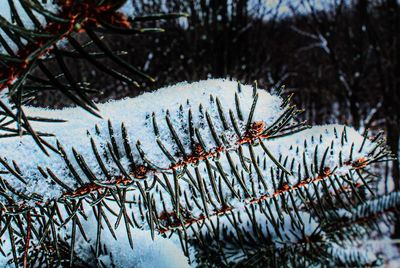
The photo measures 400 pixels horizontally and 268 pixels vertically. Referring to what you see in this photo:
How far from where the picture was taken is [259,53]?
15.1 ft

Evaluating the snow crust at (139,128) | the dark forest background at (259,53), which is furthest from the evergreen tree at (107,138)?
the dark forest background at (259,53)

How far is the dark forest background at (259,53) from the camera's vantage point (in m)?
3.89

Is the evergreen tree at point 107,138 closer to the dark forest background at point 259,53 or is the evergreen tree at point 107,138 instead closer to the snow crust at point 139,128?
the snow crust at point 139,128

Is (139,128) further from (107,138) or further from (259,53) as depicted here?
(259,53)

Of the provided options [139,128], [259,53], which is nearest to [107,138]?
[139,128]

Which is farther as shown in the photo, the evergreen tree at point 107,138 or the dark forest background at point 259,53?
the dark forest background at point 259,53

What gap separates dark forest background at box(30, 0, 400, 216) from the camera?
12.8 feet

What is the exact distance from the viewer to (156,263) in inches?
13.0

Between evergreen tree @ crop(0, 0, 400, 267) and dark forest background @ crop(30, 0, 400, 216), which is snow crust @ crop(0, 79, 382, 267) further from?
dark forest background @ crop(30, 0, 400, 216)

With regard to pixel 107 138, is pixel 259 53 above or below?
above

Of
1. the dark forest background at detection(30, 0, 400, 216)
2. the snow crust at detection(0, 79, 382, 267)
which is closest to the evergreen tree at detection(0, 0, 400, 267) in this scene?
the snow crust at detection(0, 79, 382, 267)

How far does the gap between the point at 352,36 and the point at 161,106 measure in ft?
15.2

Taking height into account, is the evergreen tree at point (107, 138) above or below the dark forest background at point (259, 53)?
below

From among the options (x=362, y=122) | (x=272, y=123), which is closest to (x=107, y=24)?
(x=272, y=123)
